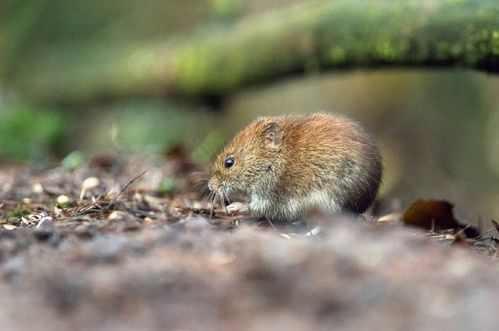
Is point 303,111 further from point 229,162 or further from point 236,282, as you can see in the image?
point 236,282

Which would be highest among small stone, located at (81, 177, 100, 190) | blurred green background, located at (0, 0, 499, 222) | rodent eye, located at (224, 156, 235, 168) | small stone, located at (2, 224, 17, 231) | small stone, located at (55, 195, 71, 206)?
rodent eye, located at (224, 156, 235, 168)

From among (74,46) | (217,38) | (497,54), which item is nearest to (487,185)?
(217,38)

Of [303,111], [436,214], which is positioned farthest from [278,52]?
[436,214]

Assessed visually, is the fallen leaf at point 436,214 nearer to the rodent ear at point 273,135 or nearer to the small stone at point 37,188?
the rodent ear at point 273,135

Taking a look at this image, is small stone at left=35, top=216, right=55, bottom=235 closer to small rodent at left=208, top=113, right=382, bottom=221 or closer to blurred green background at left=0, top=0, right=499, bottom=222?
small rodent at left=208, top=113, right=382, bottom=221

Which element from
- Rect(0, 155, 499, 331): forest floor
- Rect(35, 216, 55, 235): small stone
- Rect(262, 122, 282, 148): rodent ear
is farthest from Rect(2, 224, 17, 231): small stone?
Rect(262, 122, 282, 148): rodent ear

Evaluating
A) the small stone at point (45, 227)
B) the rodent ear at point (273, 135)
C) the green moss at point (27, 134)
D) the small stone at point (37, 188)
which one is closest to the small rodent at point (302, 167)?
the rodent ear at point (273, 135)

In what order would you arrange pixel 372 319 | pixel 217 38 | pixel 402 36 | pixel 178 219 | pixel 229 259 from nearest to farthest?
1. pixel 372 319
2. pixel 229 259
3. pixel 178 219
4. pixel 402 36
5. pixel 217 38

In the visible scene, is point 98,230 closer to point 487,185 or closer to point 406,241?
point 406,241
